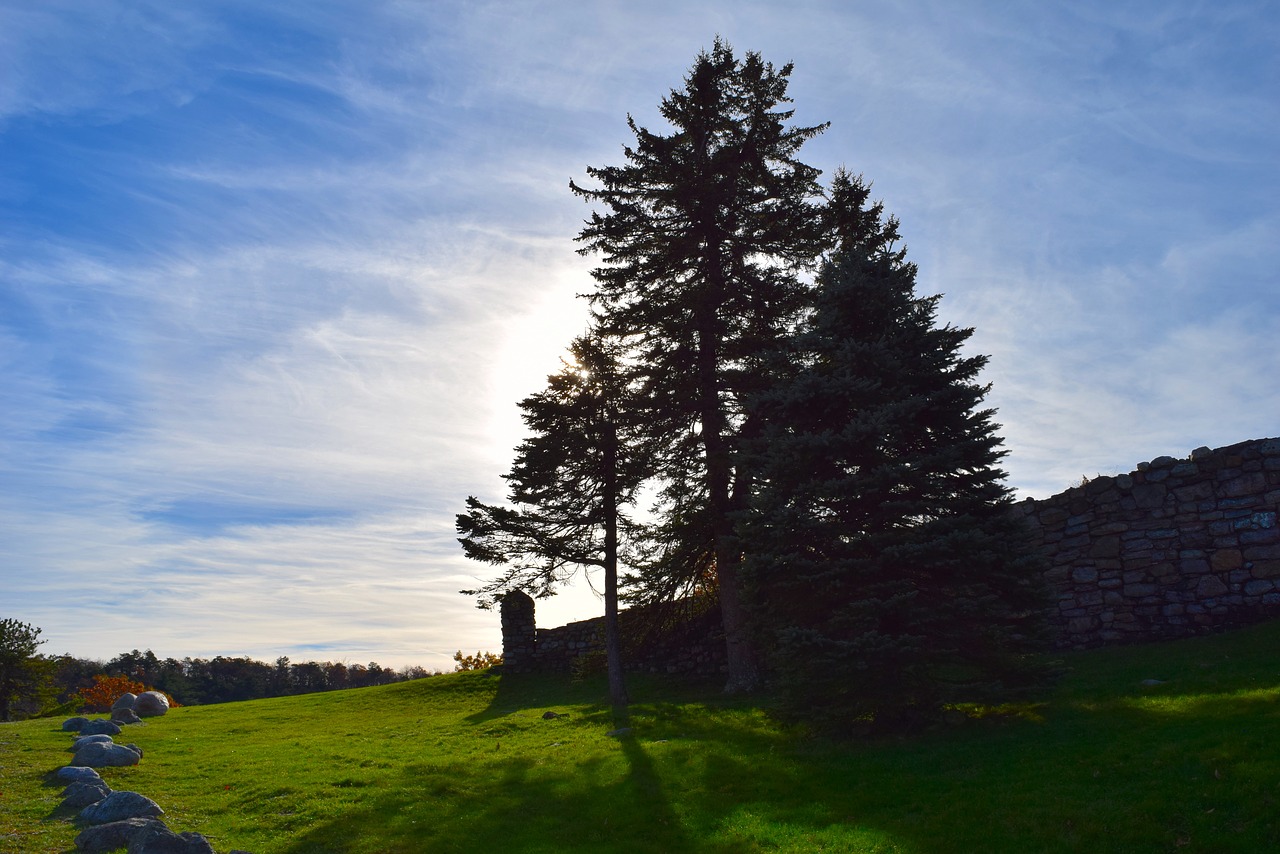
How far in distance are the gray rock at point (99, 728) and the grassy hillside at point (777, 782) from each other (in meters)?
3.16

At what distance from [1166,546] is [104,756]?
2378 cm

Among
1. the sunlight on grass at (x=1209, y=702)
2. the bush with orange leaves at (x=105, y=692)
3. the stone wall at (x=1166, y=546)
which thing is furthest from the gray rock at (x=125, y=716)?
the sunlight on grass at (x=1209, y=702)

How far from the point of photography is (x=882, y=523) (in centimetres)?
1305

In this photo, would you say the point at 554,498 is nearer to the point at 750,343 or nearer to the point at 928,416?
the point at 750,343

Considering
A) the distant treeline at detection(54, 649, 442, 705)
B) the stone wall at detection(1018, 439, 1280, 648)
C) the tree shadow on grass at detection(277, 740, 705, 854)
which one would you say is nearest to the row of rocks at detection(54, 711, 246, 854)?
the tree shadow on grass at detection(277, 740, 705, 854)

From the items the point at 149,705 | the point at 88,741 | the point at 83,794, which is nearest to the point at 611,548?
the point at 83,794

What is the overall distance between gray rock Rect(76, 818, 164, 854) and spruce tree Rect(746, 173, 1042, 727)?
956cm

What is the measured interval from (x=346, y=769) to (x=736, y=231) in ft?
53.8

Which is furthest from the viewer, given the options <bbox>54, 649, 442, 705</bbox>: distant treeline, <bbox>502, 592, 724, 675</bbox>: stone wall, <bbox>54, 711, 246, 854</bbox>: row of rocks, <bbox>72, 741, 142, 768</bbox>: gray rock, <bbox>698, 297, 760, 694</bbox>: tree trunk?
<bbox>54, 649, 442, 705</bbox>: distant treeline

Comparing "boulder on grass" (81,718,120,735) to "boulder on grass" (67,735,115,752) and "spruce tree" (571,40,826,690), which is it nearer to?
"boulder on grass" (67,735,115,752)

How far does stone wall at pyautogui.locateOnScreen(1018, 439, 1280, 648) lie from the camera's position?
15.6 metres

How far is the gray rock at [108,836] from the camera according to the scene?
10500 mm

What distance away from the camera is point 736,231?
2222 centimetres

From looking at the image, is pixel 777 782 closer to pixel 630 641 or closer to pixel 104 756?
pixel 630 641
